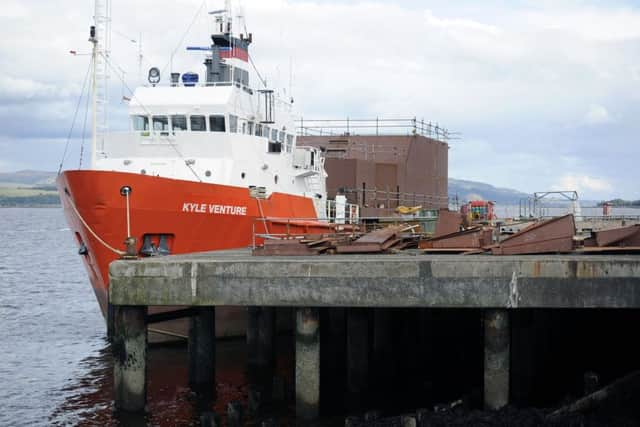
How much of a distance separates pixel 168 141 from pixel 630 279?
52.4ft

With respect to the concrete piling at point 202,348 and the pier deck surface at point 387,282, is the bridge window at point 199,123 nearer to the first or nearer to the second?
the concrete piling at point 202,348

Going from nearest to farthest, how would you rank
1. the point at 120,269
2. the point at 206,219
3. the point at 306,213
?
1. the point at 120,269
2. the point at 206,219
3. the point at 306,213

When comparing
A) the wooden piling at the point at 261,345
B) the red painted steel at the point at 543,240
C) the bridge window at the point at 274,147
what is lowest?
the wooden piling at the point at 261,345

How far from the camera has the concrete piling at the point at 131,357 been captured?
16.0m

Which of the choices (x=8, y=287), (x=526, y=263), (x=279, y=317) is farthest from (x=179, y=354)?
(x=8, y=287)

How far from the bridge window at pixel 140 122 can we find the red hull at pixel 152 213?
3460 millimetres

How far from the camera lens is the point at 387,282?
14977mm

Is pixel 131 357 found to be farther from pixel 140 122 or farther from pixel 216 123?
pixel 140 122

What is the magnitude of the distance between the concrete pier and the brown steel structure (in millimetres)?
22618

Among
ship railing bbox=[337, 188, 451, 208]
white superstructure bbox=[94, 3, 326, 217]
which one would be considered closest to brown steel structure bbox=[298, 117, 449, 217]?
ship railing bbox=[337, 188, 451, 208]

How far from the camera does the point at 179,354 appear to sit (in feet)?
81.4

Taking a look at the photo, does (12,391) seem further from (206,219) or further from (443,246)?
(443,246)

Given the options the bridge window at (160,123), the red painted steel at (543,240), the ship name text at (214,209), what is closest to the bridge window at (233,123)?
the bridge window at (160,123)

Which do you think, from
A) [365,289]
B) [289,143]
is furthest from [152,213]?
[365,289]
